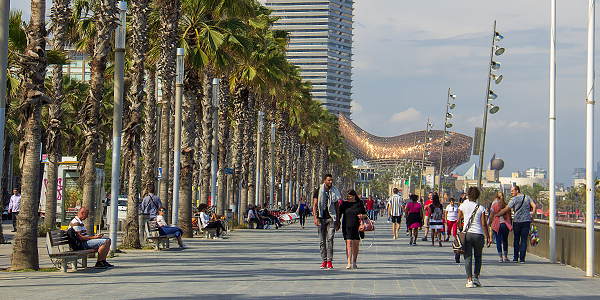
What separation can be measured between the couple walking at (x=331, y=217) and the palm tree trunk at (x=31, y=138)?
4.53 metres

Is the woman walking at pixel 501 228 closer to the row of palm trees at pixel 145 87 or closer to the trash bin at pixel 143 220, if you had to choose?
the trash bin at pixel 143 220

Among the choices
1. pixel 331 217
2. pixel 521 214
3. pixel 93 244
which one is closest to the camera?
pixel 93 244

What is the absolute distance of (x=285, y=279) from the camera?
1006 centimetres

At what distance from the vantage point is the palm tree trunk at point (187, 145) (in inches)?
801

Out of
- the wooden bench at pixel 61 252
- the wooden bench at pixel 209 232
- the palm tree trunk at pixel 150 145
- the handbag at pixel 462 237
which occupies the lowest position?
the wooden bench at pixel 209 232

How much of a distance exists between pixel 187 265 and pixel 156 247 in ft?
12.1

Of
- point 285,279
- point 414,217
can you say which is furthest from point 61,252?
point 414,217

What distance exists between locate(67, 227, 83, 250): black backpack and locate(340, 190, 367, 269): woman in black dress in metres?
4.38

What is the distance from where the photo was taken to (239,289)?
8.75m

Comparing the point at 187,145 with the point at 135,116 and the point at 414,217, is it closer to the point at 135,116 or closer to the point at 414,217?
the point at 135,116

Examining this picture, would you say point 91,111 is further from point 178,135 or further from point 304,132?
point 304,132

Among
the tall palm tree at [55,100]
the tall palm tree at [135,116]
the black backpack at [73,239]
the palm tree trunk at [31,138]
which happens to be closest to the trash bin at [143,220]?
the tall palm tree at [135,116]

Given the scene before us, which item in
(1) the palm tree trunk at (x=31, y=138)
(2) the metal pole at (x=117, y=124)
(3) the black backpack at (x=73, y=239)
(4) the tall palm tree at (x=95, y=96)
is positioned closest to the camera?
(1) the palm tree trunk at (x=31, y=138)

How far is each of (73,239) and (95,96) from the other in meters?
3.55
